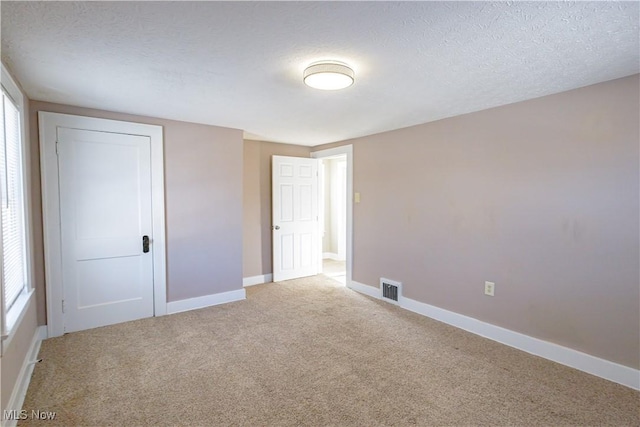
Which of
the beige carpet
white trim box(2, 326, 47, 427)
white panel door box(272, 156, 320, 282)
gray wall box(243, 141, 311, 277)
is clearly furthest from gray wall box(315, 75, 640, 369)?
white trim box(2, 326, 47, 427)

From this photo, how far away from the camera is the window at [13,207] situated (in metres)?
2.11

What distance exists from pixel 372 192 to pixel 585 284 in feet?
8.06

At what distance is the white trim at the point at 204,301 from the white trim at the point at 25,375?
1123 millimetres

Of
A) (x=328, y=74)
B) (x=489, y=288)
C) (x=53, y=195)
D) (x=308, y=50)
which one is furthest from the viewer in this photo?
(x=489, y=288)

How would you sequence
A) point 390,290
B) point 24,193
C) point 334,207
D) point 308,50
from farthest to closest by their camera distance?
point 334,207, point 390,290, point 24,193, point 308,50

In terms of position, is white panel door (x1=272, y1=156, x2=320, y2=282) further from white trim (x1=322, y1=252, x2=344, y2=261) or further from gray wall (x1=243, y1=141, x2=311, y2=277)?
white trim (x1=322, y1=252, x2=344, y2=261)

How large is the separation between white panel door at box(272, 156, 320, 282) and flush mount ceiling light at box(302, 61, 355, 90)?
285 cm

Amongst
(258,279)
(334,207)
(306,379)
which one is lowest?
(306,379)

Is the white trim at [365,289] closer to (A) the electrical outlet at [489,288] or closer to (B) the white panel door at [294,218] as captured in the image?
(B) the white panel door at [294,218]

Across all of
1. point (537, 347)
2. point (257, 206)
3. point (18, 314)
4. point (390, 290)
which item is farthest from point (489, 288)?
point (18, 314)

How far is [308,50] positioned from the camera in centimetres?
191

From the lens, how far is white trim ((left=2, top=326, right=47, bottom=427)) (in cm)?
196

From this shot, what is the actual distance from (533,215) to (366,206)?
2.07 meters

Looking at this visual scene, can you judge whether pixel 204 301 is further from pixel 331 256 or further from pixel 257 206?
pixel 331 256
